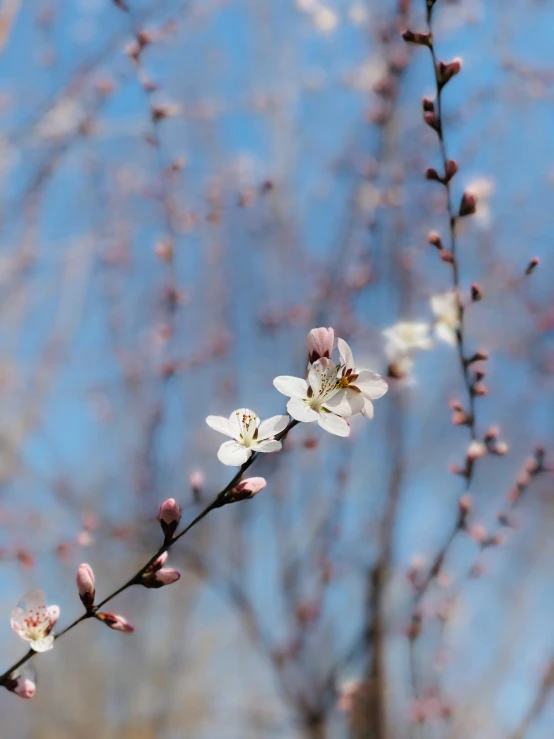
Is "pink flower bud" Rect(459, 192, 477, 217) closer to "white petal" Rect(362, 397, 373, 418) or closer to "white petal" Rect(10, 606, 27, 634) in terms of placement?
"white petal" Rect(362, 397, 373, 418)

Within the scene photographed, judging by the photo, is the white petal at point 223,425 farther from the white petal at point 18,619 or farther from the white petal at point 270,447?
the white petal at point 18,619

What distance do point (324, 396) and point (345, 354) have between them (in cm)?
7

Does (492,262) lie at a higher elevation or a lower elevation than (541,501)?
higher

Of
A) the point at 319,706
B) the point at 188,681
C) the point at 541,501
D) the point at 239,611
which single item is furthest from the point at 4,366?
the point at 541,501

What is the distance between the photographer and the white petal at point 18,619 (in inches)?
34.6

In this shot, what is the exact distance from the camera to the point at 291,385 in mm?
865

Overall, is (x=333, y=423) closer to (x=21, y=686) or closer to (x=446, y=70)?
(x=21, y=686)

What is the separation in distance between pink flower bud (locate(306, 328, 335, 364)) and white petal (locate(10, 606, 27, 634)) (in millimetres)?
547

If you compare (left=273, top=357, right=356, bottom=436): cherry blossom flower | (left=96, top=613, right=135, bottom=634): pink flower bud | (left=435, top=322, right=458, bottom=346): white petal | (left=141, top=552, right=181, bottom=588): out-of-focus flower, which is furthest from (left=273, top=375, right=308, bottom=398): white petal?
(left=435, top=322, right=458, bottom=346): white petal

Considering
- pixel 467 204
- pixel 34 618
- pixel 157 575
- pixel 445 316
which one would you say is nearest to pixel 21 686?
pixel 34 618

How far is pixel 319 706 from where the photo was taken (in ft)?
7.59

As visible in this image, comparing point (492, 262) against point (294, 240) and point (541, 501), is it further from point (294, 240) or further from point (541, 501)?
point (541, 501)

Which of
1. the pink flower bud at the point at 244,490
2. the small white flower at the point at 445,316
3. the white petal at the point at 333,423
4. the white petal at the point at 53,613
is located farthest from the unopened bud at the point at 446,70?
the white petal at the point at 53,613

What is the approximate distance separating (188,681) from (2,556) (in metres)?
3.53
